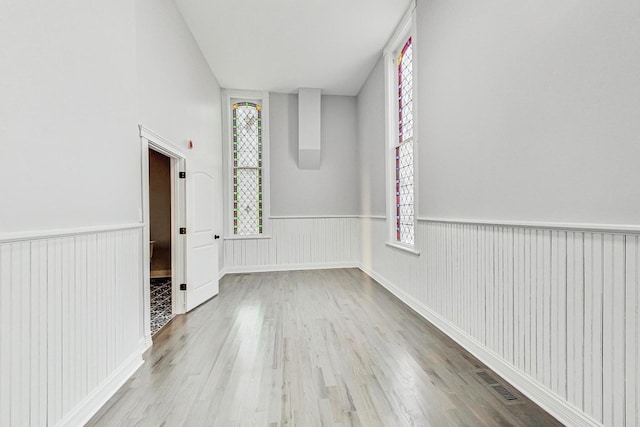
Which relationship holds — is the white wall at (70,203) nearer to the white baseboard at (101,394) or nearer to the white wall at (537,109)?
the white baseboard at (101,394)

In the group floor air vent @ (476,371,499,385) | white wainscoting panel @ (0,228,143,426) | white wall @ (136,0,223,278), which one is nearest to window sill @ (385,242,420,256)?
floor air vent @ (476,371,499,385)

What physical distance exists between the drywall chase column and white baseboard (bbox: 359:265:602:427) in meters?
3.60

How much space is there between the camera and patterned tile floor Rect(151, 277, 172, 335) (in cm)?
309

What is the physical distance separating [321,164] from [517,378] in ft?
15.3

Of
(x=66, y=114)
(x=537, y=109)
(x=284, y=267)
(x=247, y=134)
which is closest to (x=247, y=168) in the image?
(x=247, y=134)

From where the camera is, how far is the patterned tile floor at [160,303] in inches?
122

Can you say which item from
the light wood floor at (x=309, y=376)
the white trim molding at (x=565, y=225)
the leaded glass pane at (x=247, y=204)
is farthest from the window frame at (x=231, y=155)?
the white trim molding at (x=565, y=225)

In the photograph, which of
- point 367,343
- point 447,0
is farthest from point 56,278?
point 447,0

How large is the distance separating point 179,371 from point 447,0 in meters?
3.88

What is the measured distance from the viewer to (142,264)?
2.42 m

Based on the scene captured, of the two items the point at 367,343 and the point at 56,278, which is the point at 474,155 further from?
the point at 56,278

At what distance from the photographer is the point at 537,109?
1.69m

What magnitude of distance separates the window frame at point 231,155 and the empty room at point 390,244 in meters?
1.41

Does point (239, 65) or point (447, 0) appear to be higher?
point (239, 65)
